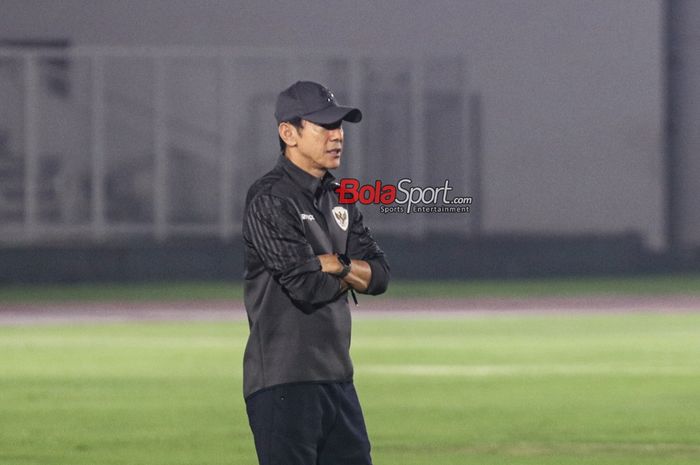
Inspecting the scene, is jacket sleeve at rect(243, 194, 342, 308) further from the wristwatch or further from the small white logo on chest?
the small white logo on chest

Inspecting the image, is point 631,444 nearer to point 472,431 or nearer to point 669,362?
point 472,431

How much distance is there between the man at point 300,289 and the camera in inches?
223

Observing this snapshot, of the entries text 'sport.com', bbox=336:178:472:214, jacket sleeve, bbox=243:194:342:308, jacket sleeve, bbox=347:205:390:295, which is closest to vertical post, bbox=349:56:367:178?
text 'sport.com', bbox=336:178:472:214

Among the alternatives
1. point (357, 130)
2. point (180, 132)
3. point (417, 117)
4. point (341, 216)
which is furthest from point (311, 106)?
point (417, 117)

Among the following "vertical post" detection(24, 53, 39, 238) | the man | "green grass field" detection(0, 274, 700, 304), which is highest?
"vertical post" detection(24, 53, 39, 238)

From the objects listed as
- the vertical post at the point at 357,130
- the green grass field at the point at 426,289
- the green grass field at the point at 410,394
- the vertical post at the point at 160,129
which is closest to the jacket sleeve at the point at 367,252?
the green grass field at the point at 410,394

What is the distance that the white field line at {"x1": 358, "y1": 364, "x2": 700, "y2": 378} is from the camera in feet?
54.6

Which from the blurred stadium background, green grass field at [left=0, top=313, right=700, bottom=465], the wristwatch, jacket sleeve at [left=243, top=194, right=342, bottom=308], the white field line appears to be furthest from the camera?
the blurred stadium background

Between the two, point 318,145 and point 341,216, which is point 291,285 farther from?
point 318,145

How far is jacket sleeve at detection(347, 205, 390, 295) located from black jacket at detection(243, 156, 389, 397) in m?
0.12

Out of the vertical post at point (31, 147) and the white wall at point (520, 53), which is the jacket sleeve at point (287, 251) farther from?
the white wall at point (520, 53)

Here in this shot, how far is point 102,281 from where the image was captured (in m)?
37.2

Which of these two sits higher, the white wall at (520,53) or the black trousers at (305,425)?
the white wall at (520,53)

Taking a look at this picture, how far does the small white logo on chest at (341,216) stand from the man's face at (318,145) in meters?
0.14
